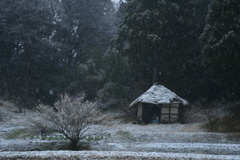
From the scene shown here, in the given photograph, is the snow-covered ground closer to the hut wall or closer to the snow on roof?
the hut wall

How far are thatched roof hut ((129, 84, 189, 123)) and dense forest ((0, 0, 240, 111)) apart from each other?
11.7ft

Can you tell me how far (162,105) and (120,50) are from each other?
8109 millimetres

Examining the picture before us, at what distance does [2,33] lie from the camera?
32.2 meters

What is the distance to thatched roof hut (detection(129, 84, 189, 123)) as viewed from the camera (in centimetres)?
2100

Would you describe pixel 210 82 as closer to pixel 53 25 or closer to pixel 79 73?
pixel 79 73

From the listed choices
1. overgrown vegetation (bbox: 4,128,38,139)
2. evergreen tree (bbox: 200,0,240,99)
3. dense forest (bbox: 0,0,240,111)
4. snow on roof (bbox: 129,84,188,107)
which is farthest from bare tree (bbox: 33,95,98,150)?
dense forest (bbox: 0,0,240,111)

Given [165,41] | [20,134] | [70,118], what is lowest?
[20,134]

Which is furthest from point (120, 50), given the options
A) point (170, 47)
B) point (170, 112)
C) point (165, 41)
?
point (170, 112)

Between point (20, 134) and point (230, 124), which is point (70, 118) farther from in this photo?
point (230, 124)

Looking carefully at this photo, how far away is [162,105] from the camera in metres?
21.5

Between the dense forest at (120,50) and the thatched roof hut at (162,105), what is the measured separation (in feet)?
11.7

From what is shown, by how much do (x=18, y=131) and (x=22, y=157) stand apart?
8482mm

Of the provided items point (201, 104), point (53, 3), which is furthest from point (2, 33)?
point (201, 104)

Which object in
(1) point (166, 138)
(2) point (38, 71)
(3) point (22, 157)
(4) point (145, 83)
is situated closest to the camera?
(3) point (22, 157)
